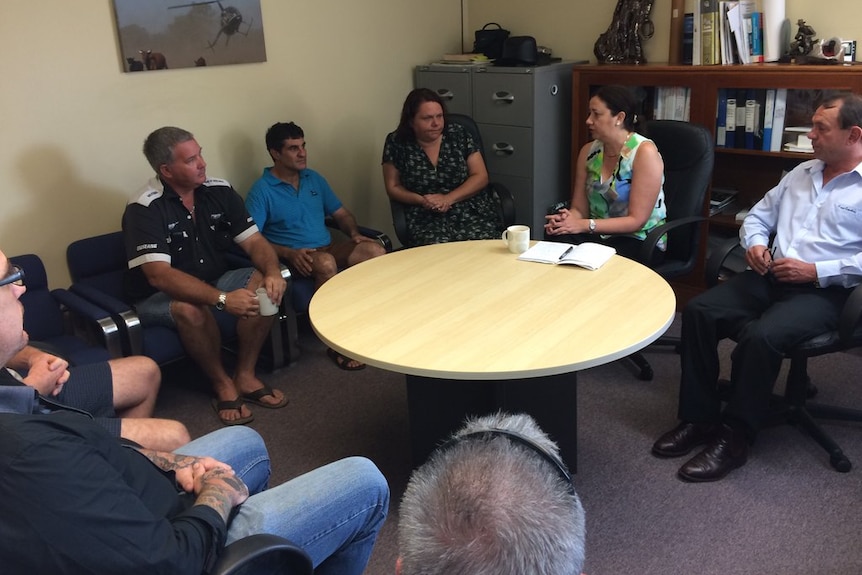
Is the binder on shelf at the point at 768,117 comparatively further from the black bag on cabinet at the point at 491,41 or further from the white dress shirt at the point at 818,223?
the black bag on cabinet at the point at 491,41

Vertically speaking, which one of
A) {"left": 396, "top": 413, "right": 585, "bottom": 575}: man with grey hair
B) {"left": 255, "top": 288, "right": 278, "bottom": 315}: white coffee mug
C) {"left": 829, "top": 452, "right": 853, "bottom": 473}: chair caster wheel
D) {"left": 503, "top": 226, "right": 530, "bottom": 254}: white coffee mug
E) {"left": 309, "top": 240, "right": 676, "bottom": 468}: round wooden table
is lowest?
{"left": 829, "top": 452, "right": 853, "bottom": 473}: chair caster wheel

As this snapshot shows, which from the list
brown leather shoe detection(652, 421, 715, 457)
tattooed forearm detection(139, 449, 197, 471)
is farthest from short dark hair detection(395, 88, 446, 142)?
tattooed forearm detection(139, 449, 197, 471)

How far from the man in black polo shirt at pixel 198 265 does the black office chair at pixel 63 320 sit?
23cm

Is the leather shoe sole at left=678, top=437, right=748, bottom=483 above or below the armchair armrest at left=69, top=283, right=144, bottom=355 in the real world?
below

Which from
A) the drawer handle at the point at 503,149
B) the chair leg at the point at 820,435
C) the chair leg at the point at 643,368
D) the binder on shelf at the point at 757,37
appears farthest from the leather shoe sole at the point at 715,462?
the drawer handle at the point at 503,149

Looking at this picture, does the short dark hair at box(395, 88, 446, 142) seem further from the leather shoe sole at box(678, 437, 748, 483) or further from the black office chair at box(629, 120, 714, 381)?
the leather shoe sole at box(678, 437, 748, 483)

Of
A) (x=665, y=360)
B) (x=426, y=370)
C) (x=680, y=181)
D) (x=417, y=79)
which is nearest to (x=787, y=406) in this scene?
(x=665, y=360)

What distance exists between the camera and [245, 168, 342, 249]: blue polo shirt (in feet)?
11.2

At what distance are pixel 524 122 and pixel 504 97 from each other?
185mm

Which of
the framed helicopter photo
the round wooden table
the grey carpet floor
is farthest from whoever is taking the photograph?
the framed helicopter photo

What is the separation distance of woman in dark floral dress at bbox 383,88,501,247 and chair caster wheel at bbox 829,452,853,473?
178 centimetres

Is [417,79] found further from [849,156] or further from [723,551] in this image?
[723,551]

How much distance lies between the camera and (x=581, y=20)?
411 centimetres

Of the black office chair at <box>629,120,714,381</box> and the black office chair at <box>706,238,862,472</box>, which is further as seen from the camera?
the black office chair at <box>629,120,714,381</box>
